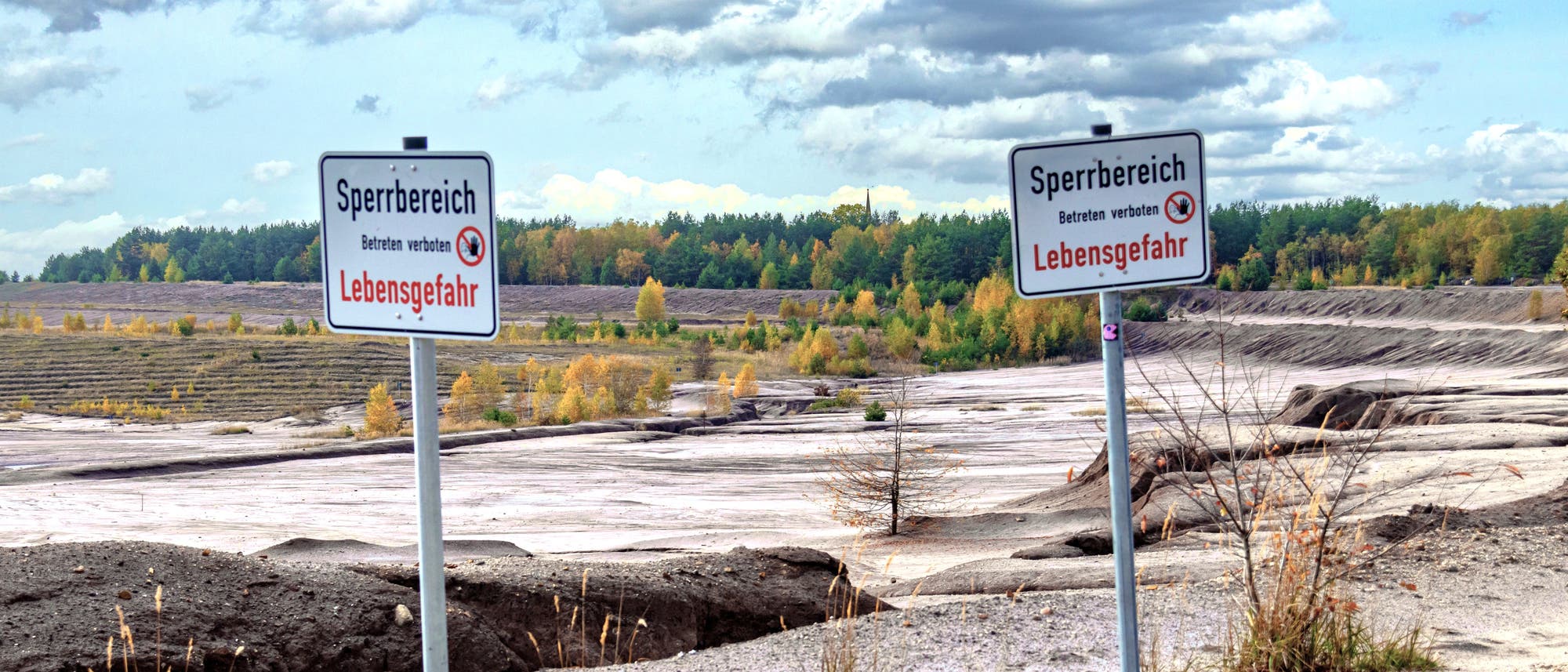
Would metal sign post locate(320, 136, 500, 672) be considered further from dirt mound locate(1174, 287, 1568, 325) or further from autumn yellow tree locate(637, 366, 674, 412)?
dirt mound locate(1174, 287, 1568, 325)

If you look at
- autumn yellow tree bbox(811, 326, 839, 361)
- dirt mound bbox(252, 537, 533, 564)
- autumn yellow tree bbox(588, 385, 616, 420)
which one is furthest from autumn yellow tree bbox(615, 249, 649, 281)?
dirt mound bbox(252, 537, 533, 564)

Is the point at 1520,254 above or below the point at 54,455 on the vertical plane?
above

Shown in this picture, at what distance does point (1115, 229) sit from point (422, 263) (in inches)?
90.9

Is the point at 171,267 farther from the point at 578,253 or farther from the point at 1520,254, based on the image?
the point at 1520,254

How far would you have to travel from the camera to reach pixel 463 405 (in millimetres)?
66125

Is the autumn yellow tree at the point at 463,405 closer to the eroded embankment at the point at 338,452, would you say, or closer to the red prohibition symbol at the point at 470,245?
the eroded embankment at the point at 338,452

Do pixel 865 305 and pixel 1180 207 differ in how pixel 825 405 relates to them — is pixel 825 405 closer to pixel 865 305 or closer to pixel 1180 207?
pixel 865 305

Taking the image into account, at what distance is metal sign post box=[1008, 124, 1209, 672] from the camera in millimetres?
4090

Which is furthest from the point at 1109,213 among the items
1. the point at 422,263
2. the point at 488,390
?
the point at 488,390

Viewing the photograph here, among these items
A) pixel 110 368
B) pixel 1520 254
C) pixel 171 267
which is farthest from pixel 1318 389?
pixel 171 267

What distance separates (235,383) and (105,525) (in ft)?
166

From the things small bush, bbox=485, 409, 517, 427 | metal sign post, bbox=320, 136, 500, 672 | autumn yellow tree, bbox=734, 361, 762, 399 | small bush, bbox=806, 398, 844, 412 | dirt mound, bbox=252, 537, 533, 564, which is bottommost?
small bush, bbox=806, 398, 844, 412

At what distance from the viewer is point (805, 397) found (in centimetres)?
7294

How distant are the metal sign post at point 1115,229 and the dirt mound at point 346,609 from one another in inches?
135
